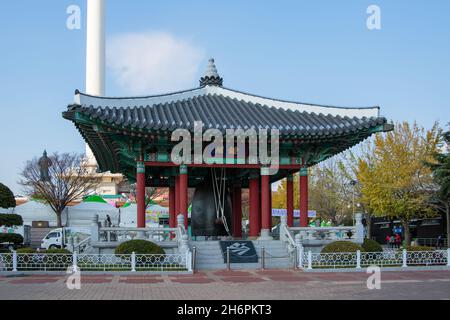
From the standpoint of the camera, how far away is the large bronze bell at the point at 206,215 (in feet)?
93.1

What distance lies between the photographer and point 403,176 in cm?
4059

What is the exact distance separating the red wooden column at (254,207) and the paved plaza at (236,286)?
6.61 meters

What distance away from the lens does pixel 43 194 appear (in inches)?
2216

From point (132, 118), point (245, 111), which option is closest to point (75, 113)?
point (132, 118)

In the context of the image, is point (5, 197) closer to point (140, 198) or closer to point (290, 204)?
point (140, 198)

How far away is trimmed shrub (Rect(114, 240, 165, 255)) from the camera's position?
21328 mm

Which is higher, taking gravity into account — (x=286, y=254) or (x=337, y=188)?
(x=337, y=188)

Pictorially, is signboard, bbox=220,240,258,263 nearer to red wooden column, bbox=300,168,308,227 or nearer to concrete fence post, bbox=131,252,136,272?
red wooden column, bbox=300,168,308,227

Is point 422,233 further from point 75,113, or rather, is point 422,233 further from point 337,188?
point 75,113

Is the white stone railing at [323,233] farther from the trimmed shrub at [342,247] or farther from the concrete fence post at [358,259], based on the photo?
the concrete fence post at [358,259]

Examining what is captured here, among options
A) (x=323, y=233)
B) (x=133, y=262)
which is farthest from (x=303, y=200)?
(x=133, y=262)

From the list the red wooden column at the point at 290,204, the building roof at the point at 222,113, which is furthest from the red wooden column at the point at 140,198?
the red wooden column at the point at 290,204

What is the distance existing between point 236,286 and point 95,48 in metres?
66.0
